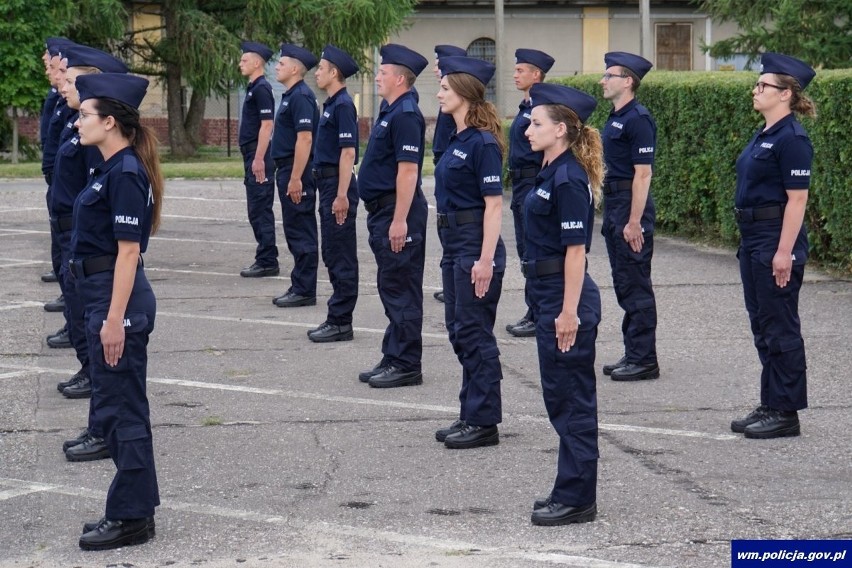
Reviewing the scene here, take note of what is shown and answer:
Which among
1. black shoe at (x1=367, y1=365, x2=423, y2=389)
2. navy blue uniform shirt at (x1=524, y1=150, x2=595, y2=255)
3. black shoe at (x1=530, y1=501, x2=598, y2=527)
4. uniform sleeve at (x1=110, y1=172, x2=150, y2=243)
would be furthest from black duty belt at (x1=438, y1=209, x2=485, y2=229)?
uniform sleeve at (x1=110, y1=172, x2=150, y2=243)

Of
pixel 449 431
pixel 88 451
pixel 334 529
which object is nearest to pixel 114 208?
pixel 334 529

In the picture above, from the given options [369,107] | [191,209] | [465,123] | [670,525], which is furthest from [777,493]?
[369,107]

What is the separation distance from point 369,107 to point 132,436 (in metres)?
34.2

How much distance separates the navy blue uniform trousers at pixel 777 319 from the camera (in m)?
7.51

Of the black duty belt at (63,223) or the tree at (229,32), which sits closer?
the black duty belt at (63,223)

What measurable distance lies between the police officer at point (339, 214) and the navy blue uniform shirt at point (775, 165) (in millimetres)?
3577

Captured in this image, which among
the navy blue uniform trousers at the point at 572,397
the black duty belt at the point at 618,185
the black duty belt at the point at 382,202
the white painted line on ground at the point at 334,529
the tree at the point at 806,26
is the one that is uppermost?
the tree at the point at 806,26

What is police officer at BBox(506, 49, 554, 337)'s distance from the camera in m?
10.5

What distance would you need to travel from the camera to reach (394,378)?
8.88 metres

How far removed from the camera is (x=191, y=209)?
68.2 feet

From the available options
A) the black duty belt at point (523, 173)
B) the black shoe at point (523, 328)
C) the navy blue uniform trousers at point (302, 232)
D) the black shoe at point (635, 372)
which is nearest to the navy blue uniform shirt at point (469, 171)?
the black shoe at point (635, 372)

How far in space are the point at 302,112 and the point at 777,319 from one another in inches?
210

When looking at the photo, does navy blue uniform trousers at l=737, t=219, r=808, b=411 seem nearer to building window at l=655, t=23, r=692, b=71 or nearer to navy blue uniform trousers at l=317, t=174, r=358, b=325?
navy blue uniform trousers at l=317, t=174, r=358, b=325

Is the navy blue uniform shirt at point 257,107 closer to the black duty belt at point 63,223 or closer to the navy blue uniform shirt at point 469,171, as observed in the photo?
the black duty belt at point 63,223
